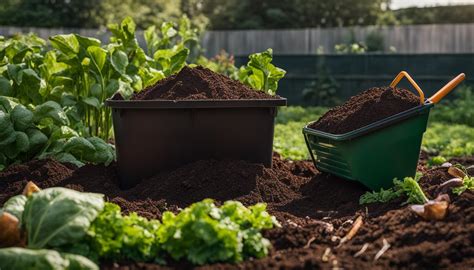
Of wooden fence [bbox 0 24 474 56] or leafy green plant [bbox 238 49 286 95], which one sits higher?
leafy green plant [bbox 238 49 286 95]

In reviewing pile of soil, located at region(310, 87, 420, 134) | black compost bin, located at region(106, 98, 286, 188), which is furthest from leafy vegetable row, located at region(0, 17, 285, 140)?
pile of soil, located at region(310, 87, 420, 134)

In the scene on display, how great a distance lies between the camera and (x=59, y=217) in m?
3.25

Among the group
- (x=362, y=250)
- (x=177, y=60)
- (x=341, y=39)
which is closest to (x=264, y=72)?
(x=177, y=60)

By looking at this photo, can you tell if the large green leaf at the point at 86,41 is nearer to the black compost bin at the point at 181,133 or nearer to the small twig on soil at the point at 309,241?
the black compost bin at the point at 181,133

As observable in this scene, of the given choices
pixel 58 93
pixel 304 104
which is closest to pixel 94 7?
pixel 304 104

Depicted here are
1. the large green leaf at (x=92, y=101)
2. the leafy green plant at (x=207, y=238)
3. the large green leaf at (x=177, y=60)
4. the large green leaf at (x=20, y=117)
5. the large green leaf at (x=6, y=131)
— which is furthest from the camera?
the large green leaf at (x=177, y=60)

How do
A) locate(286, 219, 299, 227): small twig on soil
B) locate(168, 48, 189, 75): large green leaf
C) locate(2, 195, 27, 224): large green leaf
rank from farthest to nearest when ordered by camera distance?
locate(168, 48, 189, 75): large green leaf
locate(286, 219, 299, 227): small twig on soil
locate(2, 195, 27, 224): large green leaf

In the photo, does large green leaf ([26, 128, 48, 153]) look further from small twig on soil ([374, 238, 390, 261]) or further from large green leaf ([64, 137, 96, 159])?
small twig on soil ([374, 238, 390, 261])

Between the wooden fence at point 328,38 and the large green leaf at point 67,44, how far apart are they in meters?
17.2

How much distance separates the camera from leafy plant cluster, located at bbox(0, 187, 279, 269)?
3213 millimetres

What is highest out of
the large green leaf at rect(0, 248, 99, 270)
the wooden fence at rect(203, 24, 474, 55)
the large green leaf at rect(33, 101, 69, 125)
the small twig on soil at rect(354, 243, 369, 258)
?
the large green leaf at rect(33, 101, 69, 125)

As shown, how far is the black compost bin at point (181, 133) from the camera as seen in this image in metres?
5.21

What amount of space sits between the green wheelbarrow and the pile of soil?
111 mm

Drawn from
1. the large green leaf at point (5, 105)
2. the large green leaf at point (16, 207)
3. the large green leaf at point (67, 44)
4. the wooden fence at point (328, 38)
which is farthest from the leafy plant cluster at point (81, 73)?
the wooden fence at point (328, 38)
